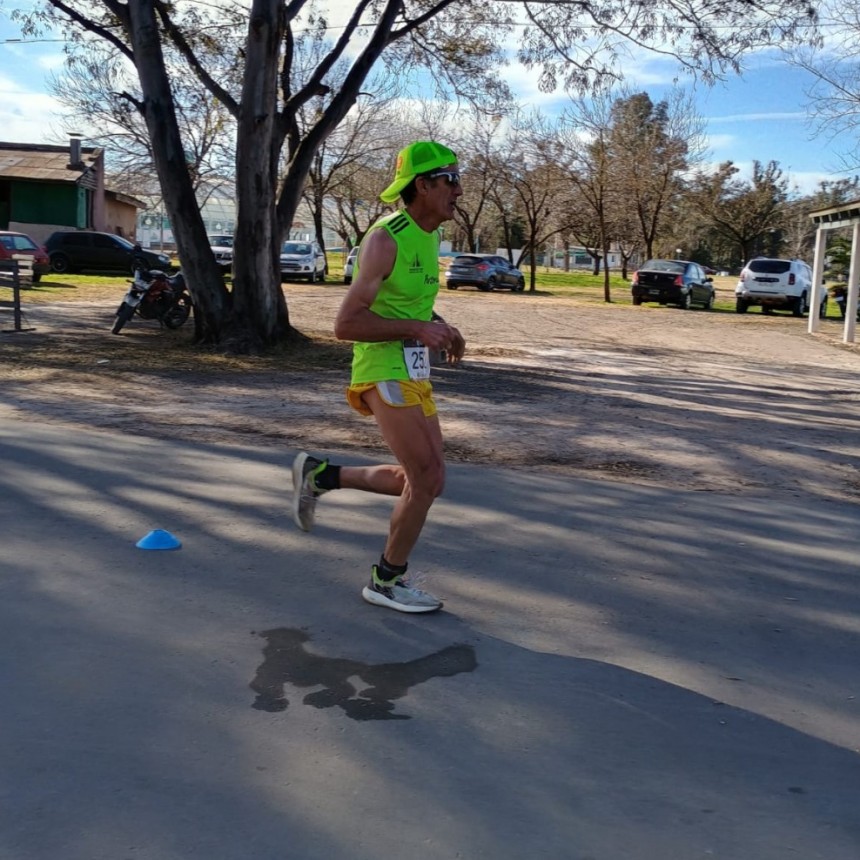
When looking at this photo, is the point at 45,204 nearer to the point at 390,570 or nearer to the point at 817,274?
the point at 817,274

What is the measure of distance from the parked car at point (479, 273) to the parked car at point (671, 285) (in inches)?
290

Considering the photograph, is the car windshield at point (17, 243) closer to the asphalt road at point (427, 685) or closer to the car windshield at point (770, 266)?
the car windshield at point (770, 266)

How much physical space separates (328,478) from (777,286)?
103 ft

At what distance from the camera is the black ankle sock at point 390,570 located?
15.3ft

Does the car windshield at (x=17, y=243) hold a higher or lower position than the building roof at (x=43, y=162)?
lower

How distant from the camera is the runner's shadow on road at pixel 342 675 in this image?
3.66 m

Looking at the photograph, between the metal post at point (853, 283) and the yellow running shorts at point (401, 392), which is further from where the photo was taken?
the metal post at point (853, 283)

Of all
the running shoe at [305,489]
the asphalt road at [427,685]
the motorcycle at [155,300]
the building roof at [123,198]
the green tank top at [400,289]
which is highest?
the building roof at [123,198]

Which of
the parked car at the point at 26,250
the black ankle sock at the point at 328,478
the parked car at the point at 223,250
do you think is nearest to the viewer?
the black ankle sock at the point at 328,478

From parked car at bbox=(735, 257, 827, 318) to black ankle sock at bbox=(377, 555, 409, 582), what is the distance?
31526 millimetres

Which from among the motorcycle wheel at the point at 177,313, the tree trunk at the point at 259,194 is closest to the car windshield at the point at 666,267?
the motorcycle wheel at the point at 177,313

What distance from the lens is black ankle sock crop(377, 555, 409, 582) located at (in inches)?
183

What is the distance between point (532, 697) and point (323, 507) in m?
2.77

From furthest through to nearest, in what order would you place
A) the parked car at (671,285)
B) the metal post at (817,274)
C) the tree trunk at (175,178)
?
the parked car at (671,285) → the metal post at (817,274) → the tree trunk at (175,178)
